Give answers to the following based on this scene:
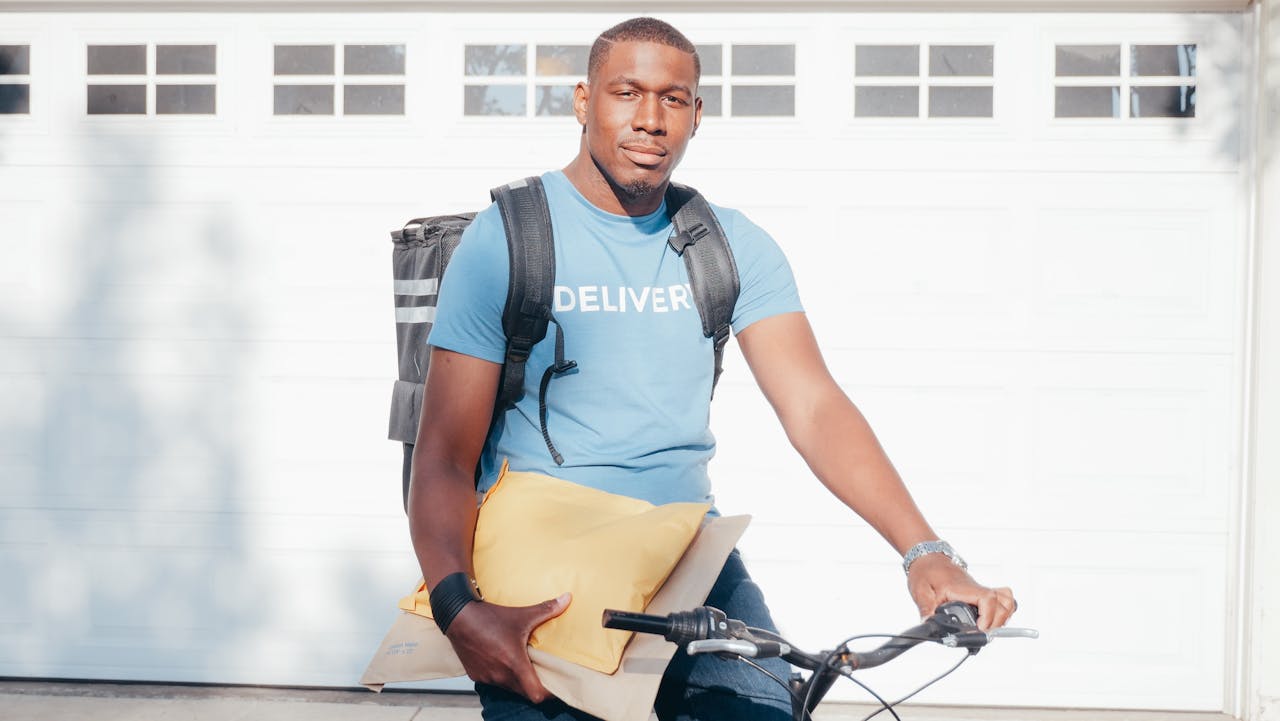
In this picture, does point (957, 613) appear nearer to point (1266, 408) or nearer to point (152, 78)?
point (1266, 408)

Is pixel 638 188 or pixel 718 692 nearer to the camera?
pixel 718 692

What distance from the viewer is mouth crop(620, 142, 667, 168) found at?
2.17 m

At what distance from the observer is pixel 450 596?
1.92m

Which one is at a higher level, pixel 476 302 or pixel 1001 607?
pixel 476 302


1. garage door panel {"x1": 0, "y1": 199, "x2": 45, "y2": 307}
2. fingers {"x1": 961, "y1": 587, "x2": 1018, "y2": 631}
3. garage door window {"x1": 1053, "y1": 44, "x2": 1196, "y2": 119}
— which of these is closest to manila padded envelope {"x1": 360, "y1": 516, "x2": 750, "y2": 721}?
fingers {"x1": 961, "y1": 587, "x2": 1018, "y2": 631}

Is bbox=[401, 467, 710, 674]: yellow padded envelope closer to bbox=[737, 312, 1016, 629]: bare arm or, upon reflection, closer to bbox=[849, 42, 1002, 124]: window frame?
bbox=[737, 312, 1016, 629]: bare arm

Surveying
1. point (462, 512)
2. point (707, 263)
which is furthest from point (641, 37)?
point (462, 512)

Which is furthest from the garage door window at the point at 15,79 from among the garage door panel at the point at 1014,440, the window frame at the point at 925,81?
the window frame at the point at 925,81

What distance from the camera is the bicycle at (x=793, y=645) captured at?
1618 mm

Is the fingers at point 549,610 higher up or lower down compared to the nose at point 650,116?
lower down

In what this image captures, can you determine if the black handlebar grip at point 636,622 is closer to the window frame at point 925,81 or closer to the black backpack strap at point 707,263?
the black backpack strap at point 707,263

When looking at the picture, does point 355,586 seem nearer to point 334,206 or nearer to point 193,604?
point 193,604

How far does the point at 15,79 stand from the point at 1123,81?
420 centimetres

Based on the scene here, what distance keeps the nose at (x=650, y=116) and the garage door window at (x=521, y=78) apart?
271 cm
